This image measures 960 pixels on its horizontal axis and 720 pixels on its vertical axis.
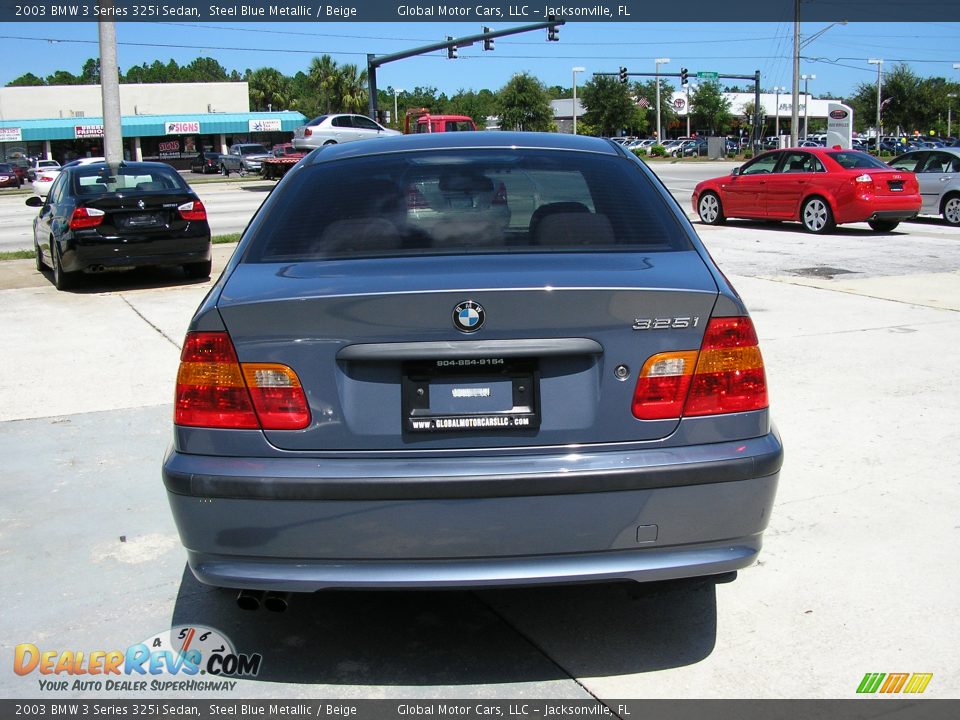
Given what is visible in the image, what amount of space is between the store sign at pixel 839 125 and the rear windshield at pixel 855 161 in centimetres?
2980

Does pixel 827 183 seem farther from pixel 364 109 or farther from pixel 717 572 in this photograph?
pixel 364 109

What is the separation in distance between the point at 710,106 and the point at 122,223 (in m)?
94.8

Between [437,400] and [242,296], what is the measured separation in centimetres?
69

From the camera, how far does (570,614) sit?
3.63 m

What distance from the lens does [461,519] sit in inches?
113

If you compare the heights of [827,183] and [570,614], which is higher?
[827,183]

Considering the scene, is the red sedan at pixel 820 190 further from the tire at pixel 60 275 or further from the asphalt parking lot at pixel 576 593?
the tire at pixel 60 275

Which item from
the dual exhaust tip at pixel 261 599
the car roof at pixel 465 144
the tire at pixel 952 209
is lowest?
the dual exhaust tip at pixel 261 599

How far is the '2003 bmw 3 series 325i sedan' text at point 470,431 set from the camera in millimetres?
2883

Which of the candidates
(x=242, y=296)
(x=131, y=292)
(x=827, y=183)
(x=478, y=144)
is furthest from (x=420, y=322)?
(x=827, y=183)

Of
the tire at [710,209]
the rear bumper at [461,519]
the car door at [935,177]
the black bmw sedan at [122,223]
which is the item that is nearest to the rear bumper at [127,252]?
the black bmw sedan at [122,223]

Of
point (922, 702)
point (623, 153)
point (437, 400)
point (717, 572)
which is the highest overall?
point (623, 153)

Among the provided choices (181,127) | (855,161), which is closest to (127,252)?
(855,161)

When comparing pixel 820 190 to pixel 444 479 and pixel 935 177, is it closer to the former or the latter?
pixel 935 177
